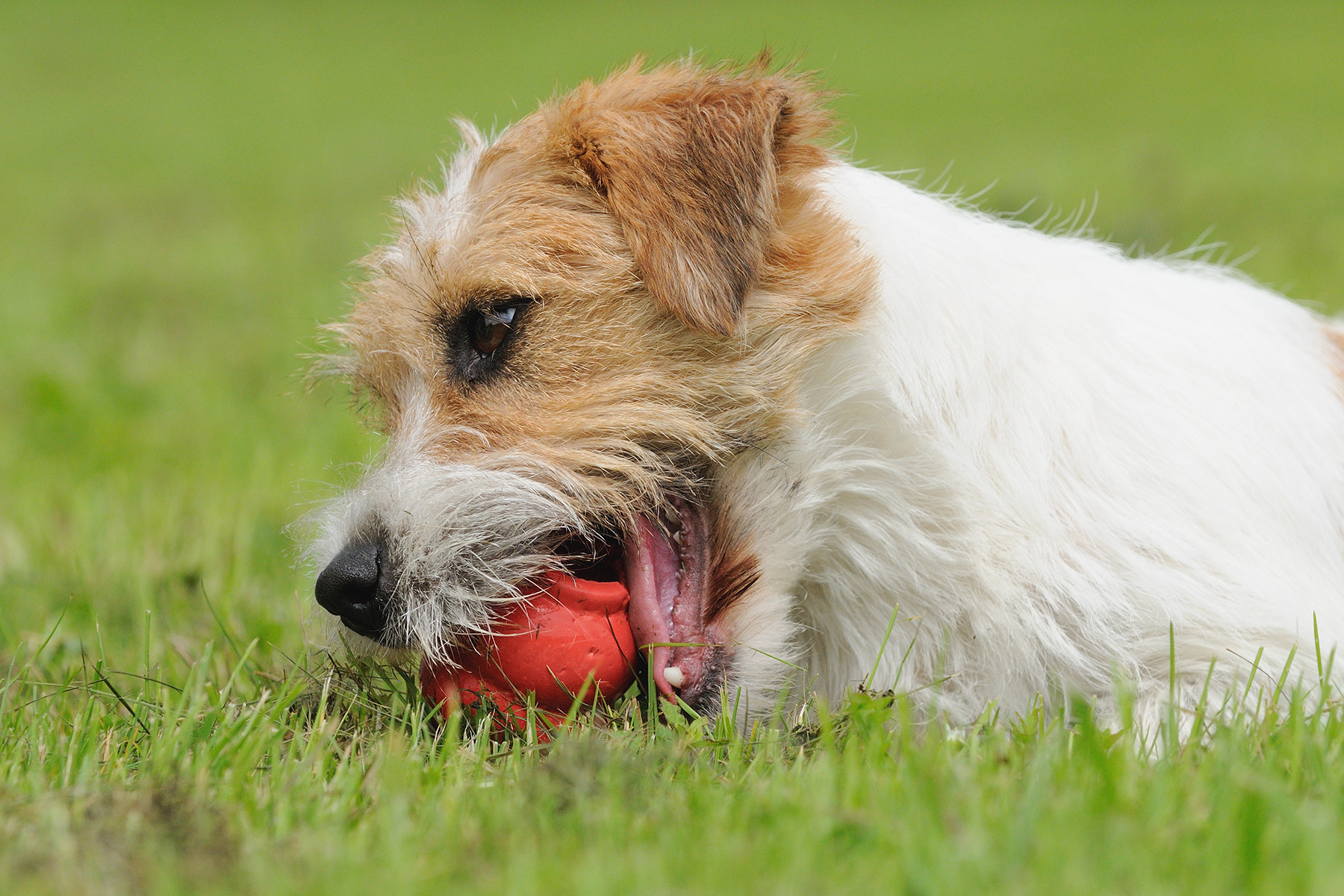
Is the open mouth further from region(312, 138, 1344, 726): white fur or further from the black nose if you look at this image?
the black nose

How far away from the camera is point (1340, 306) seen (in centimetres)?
707

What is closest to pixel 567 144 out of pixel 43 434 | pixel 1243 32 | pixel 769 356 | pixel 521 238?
pixel 521 238

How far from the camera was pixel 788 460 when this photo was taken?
9.80ft

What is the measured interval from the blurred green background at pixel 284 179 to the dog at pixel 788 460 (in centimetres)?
53

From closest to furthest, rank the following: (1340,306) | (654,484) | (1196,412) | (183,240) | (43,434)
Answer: (654,484)
(1196,412)
(43,434)
(1340,306)
(183,240)

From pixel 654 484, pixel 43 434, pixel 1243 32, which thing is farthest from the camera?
pixel 1243 32

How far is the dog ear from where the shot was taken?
9.43 feet

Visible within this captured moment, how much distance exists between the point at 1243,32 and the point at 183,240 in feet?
80.0

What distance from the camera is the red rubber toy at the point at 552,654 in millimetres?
2805

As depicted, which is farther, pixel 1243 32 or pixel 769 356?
pixel 1243 32

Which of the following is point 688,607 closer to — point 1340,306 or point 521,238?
point 521,238

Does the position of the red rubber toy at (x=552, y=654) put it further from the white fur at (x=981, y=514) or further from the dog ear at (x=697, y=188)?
the dog ear at (x=697, y=188)

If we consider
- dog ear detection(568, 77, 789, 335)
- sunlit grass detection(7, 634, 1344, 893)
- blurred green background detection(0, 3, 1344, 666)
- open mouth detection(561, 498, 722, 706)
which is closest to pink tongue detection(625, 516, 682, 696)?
open mouth detection(561, 498, 722, 706)

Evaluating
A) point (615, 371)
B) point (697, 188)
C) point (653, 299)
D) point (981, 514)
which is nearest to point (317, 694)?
point (615, 371)
